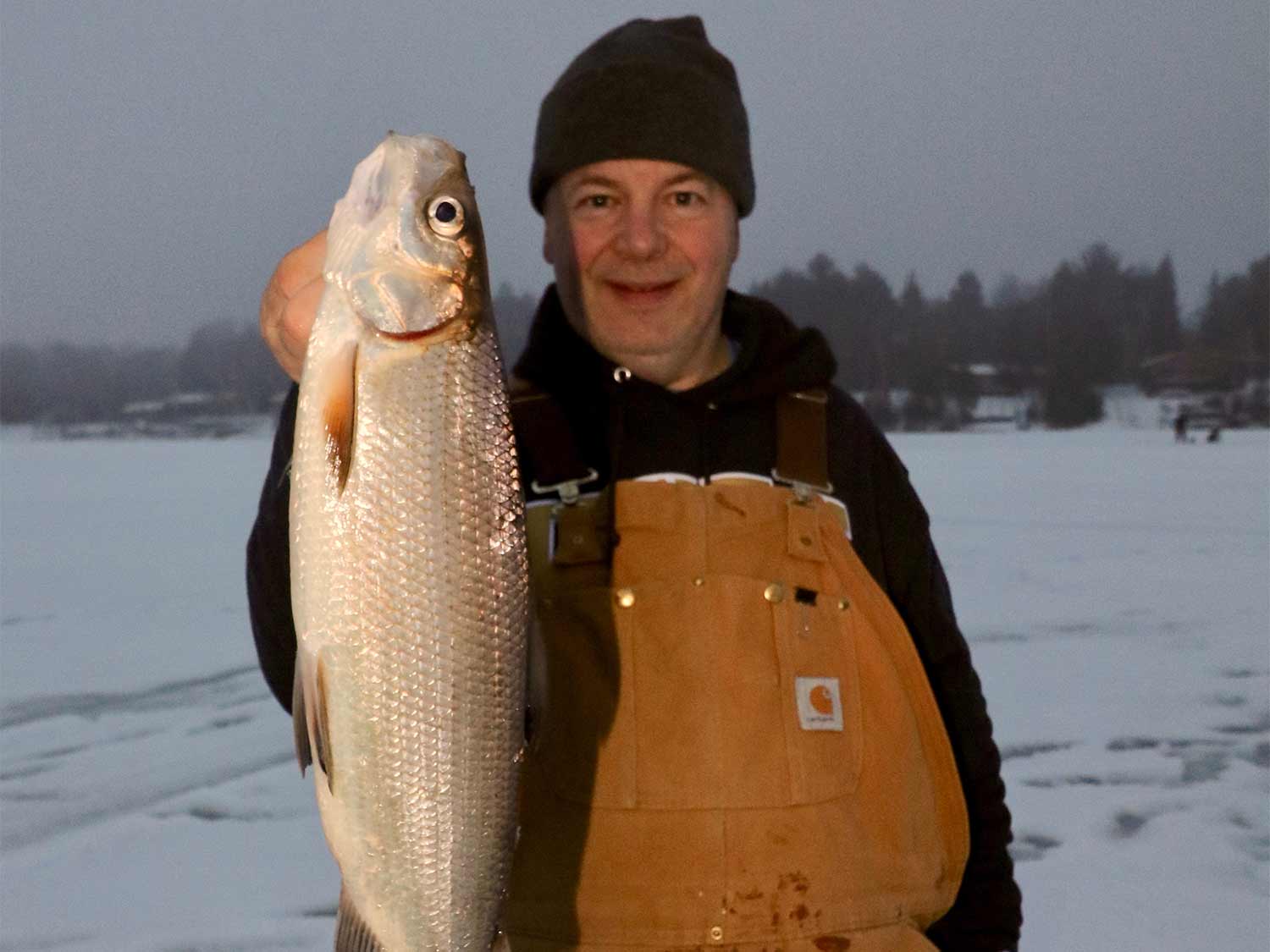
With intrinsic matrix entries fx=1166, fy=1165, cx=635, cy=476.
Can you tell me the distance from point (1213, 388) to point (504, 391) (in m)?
44.9

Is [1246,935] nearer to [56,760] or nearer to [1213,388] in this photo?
[56,760]

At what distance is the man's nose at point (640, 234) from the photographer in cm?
251

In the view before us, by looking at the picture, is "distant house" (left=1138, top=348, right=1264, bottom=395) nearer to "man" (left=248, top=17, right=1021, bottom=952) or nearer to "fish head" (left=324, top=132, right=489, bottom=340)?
"man" (left=248, top=17, right=1021, bottom=952)

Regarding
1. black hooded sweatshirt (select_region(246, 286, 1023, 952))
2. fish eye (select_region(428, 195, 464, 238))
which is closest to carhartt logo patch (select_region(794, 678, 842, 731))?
black hooded sweatshirt (select_region(246, 286, 1023, 952))

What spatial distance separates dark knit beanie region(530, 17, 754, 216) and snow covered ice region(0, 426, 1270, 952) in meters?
2.46

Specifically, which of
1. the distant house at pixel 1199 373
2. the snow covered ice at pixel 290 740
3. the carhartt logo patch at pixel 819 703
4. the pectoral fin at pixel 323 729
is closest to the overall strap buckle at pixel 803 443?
the carhartt logo patch at pixel 819 703

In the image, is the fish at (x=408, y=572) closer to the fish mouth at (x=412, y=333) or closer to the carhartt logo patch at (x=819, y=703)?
the fish mouth at (x=412, y=333)

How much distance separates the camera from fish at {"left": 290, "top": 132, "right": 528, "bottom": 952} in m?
1.67

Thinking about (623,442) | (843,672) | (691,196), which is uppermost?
(691,196)

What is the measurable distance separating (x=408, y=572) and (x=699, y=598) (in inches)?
29.6

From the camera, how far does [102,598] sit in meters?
8.39

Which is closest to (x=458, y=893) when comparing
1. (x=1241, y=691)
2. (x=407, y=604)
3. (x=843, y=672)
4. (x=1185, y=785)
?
(x=407, y=604)

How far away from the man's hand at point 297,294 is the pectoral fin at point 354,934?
846mm

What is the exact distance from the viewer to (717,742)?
7.19ft
